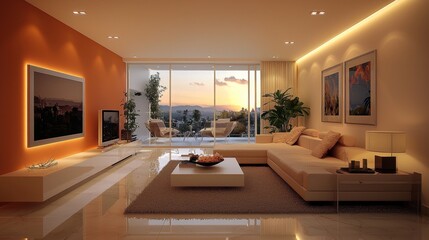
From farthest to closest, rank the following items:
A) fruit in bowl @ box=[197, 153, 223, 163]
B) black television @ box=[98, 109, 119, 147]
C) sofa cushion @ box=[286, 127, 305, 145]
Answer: sofa cushion @ box=[286, 127, 305, 145] < black television @ box=[98, 109, 119, 147] < fruit in bowl @ box=[197, 153, 223, 163]

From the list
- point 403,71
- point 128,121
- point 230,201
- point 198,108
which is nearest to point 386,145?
point 403,71

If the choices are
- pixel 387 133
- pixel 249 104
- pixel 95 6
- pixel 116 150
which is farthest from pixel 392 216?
pixel 249 104

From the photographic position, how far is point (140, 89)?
10625 millimetres

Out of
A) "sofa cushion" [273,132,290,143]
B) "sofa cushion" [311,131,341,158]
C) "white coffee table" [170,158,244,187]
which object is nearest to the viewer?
"white coffee table" [170,158,244,187]

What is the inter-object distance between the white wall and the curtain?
13.4 ft

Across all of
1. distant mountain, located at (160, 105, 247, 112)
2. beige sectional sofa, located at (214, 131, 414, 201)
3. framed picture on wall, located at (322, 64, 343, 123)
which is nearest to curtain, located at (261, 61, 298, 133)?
distant mountain, located at (160, 105, 247, 112)

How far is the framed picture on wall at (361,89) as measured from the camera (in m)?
4.93

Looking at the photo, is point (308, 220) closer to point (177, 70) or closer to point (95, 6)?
point (95, 6)

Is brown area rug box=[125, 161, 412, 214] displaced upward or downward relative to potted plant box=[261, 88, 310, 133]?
downward

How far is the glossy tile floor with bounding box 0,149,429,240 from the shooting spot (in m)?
2.97

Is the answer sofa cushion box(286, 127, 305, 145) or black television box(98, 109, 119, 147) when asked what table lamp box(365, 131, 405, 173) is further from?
black television box(98, 109, 119, 147)

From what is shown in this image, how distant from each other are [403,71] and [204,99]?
22.8 ft

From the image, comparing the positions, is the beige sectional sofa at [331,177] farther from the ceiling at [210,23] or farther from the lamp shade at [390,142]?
the ceiling at [210,23]

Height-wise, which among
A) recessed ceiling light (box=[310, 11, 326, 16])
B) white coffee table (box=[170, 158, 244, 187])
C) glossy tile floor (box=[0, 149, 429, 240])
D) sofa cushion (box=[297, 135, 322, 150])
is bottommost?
glossy tile floor (box=[0, 149, 429, 240])
